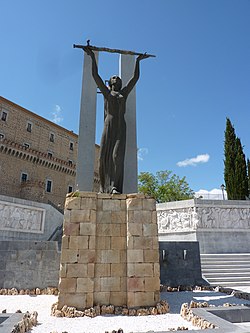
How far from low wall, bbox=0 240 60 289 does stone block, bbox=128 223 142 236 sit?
14.9ft

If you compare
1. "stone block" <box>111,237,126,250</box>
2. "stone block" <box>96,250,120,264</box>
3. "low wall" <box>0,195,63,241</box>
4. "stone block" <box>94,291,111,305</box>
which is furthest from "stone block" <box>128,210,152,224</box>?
"low wall" <box>0,195,63,241</box>

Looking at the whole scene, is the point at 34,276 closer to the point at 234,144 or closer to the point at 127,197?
the point at 127,197

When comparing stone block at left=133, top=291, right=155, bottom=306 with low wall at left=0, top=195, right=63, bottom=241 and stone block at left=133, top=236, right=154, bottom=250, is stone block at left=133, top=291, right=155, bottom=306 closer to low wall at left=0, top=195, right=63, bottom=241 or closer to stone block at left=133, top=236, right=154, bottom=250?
stone block at left=133, top=236, right=154, bottom=250

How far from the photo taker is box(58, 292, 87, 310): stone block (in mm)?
5406

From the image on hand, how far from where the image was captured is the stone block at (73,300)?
541cm

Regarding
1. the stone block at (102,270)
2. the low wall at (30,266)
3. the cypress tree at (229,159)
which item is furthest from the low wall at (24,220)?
the cypress tree at (229,159)

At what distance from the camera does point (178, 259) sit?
390 inches

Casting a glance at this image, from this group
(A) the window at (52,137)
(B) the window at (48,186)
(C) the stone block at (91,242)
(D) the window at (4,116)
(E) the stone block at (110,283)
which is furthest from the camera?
(A) the window at (52,137)

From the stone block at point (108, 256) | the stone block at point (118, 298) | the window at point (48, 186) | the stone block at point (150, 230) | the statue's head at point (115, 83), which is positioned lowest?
the stone block at point (118, 298)

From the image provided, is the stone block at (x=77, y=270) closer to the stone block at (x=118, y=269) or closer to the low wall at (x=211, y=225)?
the stone block at (x=118, y=269)

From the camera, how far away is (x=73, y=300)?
543cm

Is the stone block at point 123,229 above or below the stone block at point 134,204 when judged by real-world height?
below

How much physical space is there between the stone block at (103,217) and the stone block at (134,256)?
0.93 m

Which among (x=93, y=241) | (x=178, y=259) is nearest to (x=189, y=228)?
(x=178, y=259)
